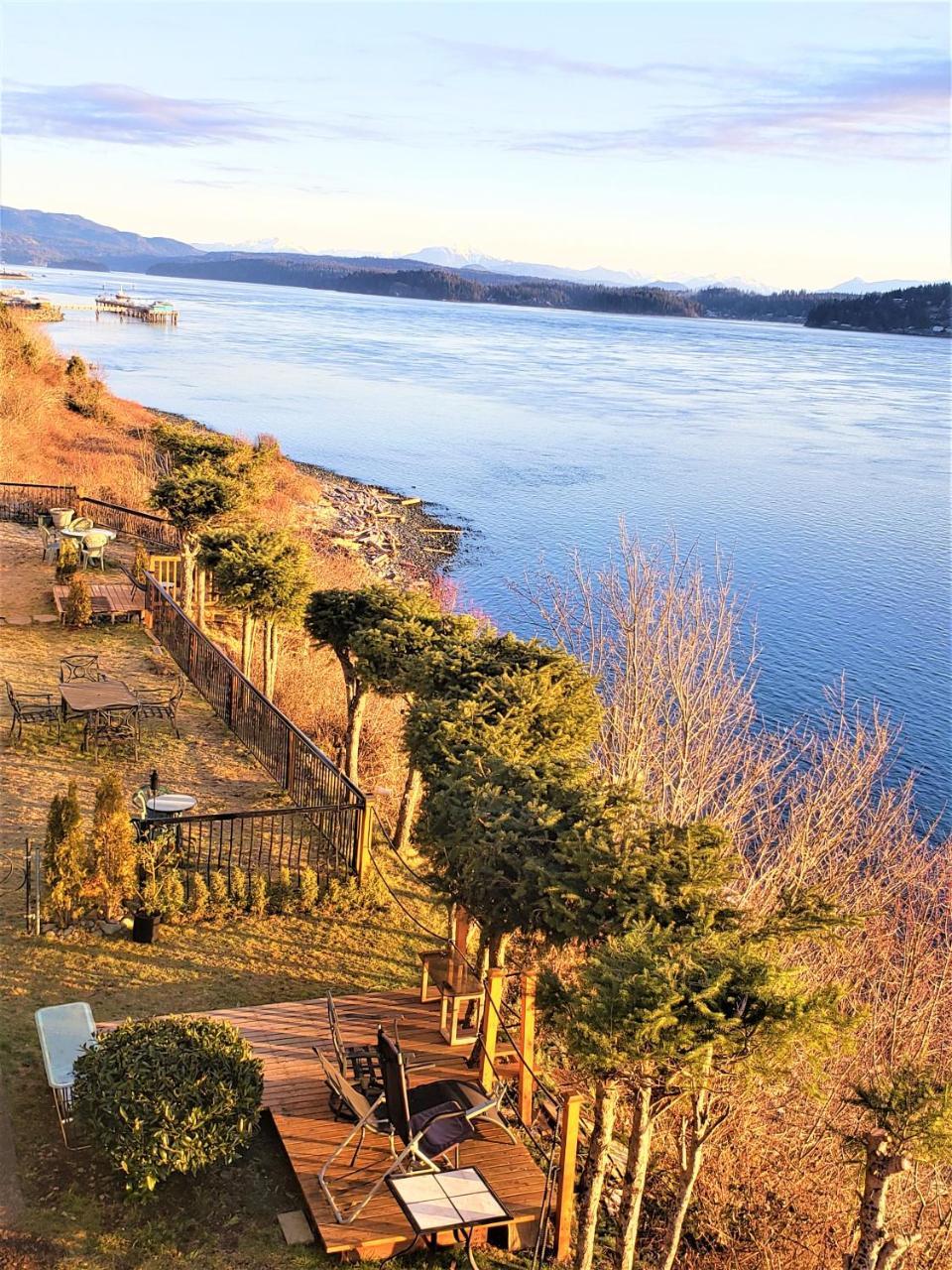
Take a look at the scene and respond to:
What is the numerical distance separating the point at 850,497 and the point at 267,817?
4304 centimetres

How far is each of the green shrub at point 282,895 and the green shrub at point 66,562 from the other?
12645 mm

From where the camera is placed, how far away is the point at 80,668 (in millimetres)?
16953

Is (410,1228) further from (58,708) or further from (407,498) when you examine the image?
(407,498)

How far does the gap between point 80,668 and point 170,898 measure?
708cm

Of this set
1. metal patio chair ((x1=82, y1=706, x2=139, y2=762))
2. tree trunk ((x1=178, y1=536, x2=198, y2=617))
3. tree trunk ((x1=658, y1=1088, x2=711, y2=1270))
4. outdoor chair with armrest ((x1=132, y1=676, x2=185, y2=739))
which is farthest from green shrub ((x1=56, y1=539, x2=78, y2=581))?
tree trunk ((x1=658, y1=1088, x2=711, y2=1270))

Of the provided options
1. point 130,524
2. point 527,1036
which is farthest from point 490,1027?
point 130,524

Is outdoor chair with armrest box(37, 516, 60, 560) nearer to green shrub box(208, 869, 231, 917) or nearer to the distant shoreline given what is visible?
the distant shoreline

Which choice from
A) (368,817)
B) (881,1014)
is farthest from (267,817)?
(881,1014)

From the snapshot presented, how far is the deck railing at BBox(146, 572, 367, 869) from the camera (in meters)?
12.6

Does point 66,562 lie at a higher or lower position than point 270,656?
higher

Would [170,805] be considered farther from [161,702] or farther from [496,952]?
[496,952]

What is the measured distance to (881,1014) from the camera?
15102 mm

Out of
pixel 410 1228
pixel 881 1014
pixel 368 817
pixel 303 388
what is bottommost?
pixel 881 1014

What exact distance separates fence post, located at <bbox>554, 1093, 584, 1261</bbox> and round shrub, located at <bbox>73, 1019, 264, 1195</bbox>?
80.8 inches
